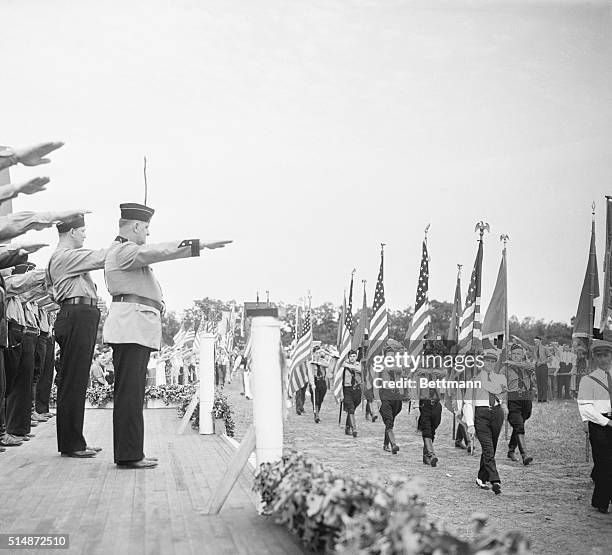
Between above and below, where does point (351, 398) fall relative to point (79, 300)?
below

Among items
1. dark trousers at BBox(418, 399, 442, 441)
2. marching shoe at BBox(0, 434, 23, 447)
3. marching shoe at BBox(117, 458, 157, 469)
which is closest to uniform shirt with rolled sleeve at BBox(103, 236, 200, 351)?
marching shoe at BBox(117, 458, 157, 469)

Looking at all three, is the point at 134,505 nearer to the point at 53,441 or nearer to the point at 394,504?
the point at 394,504

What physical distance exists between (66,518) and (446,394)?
10.2 metres

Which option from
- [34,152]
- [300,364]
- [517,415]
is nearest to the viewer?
[34,152]

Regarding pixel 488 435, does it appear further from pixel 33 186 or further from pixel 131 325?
pixel 33 186

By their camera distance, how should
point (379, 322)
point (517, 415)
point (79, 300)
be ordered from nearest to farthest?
1. point (79, 300)
2. point (517, 415)
3. point (379, 322)

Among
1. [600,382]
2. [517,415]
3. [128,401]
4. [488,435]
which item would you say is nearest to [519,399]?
[517,415]

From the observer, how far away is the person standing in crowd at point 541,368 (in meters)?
23.8

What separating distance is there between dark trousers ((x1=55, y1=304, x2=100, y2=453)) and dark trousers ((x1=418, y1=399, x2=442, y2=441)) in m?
6.19

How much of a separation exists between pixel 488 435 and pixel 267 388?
5871 millimetres

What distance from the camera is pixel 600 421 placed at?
7.90 metres

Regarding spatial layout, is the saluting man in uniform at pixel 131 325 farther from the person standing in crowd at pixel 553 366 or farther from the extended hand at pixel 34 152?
the person standing in crowd at pixel 553 366

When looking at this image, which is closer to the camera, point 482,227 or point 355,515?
point 355,515

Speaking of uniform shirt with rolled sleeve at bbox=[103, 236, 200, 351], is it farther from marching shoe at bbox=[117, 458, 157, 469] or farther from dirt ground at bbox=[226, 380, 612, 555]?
dirt ground at bbox=[226, 380, 612, 555]
